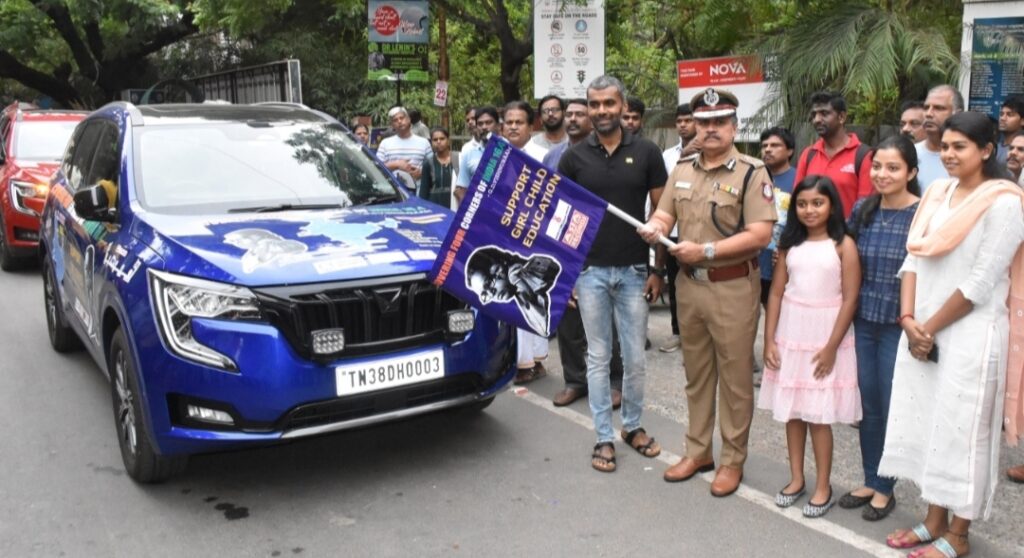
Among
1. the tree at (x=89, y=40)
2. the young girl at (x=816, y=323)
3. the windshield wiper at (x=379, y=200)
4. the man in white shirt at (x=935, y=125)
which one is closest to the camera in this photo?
the young girl at (x=816, y=323)

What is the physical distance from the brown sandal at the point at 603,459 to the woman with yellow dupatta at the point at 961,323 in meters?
1.45

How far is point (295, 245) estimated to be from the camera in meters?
4.25

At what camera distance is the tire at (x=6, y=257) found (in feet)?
33.9

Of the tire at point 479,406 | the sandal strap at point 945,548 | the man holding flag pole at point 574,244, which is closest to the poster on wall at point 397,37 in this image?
the tire at point 479,406

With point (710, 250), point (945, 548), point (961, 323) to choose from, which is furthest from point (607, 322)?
point (945, 548)

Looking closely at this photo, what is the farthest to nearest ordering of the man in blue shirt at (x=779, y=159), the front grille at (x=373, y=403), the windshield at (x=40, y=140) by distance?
1. the windshield at (x=40, y=140)
2. the man in blue shirt at (x=779, y=159)
3. the front grille at (x=373, y=403)

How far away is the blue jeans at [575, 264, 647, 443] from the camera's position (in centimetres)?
458

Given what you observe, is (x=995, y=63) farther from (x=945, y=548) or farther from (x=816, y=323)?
(x=945, y=548)

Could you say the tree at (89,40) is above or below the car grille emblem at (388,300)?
above

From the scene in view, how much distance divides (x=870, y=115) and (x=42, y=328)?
26.2 feet

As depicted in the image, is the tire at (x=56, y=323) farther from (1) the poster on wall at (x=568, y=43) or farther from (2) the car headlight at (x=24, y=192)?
(1) the poster on wall at (x=568, y=43)

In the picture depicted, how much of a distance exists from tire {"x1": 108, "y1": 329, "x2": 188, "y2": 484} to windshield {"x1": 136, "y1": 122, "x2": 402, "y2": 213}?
82 centimetres

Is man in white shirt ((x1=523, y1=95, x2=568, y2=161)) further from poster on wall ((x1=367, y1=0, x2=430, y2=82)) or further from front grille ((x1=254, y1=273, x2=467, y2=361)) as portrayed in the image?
poster on wall ((x1=367, y1=0, x2=430, y2=82))

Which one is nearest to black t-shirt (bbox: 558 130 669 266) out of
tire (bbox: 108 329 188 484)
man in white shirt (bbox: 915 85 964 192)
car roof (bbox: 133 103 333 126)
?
man in white shirt (bbox: 915 85 964 192)
